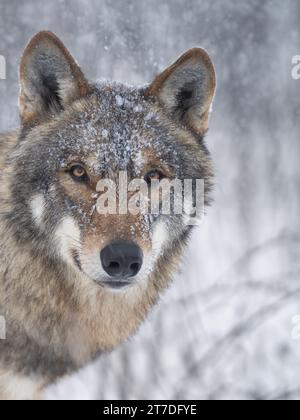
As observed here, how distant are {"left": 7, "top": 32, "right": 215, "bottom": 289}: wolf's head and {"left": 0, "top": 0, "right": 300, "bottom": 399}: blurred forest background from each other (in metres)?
2.32

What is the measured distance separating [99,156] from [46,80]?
24.5 inches

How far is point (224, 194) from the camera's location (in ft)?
31.9

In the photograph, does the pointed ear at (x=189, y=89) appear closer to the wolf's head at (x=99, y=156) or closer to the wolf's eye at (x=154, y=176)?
the wolf's head at (x=99, y=156)

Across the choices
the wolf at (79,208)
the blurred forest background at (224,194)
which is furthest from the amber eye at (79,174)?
the blurred forest background at (224,194)

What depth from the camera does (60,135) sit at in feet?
11.2

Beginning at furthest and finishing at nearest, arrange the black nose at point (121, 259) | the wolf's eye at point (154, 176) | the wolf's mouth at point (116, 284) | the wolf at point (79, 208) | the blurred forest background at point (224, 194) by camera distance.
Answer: the blurred forest background at point (224, 194) → the wolf's eye at point (154, 176) → the wolf at point (79, 208) → the wolf's mouth at point (116, 284) → the black nose at point (121, 259)

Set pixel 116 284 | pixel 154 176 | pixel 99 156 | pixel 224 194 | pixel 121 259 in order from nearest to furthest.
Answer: pixel 121 259
pixel 116 284
pixel 99 156
pixel 154 176
pixel 224 194

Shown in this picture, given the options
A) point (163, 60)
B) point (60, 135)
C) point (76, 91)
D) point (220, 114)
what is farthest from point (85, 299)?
point (220, 114)

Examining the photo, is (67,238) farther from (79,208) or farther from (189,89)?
(189,89)

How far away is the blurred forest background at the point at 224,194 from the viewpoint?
19.3ft

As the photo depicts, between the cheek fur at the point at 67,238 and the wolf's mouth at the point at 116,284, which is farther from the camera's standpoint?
the cheek fur at the point at 67,238

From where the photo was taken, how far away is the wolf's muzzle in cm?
301

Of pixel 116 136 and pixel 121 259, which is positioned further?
pixel 116 136

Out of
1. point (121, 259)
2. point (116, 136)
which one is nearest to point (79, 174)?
point (116, 136)
